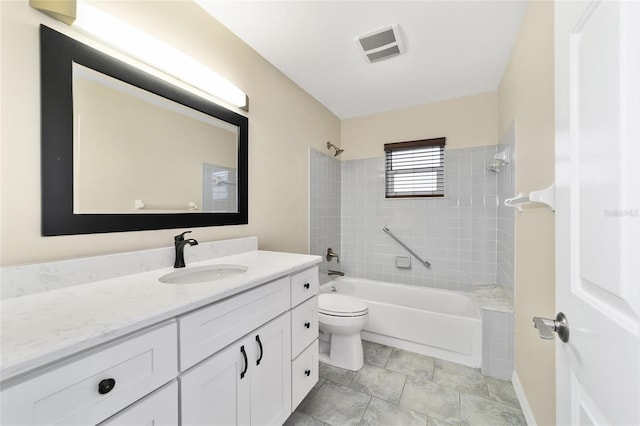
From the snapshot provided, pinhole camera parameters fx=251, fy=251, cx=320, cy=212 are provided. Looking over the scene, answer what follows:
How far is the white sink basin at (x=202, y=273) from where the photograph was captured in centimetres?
120

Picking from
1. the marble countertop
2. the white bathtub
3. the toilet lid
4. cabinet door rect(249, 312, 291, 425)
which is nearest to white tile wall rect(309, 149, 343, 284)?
the white bathtub

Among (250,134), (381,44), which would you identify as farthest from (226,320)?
(381,44)

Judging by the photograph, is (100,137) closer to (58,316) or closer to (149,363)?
(58,316)

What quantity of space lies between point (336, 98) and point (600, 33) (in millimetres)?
2341

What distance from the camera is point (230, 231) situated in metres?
1.64

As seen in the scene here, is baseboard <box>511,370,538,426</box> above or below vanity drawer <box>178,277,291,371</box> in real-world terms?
below

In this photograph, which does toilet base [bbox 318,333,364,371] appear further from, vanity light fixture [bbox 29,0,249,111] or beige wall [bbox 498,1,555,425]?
vanity light fixture [bbox 29,0,249,111]

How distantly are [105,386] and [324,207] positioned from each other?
2321 millimetres

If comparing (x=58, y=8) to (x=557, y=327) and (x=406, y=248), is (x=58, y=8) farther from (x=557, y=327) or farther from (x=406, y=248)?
(x=406, y=248)

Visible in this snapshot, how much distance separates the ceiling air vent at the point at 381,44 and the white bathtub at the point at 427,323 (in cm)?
205

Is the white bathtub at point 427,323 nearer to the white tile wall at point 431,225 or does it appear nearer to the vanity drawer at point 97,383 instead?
the white tile wall at point 431,225

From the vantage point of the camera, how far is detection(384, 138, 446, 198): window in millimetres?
2725

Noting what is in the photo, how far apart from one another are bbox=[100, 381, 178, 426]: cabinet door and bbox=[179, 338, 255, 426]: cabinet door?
3cm

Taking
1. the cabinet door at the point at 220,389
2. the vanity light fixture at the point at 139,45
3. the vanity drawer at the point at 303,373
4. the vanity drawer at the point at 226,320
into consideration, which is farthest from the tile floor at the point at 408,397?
the vanity light fixture at the point at 139,45
